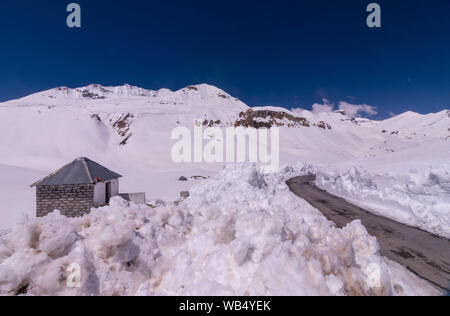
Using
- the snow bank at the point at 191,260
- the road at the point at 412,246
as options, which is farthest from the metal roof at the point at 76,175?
the road at the point at 412,246

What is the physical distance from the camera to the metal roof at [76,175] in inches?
463

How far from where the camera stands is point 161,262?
259cm

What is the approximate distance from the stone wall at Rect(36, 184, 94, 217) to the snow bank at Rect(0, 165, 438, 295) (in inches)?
410

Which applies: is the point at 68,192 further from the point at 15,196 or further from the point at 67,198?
the point at 15,196

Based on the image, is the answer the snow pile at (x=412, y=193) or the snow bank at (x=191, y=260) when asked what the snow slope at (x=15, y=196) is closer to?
the snow bank at (x=191, y=260)

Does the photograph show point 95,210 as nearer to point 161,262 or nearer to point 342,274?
point 161,262

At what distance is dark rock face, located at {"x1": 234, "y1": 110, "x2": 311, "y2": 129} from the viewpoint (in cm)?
7969

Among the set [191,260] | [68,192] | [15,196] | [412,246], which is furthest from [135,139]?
[191,260]

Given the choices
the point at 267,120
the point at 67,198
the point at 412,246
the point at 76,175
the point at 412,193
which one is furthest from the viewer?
the point at 267,120

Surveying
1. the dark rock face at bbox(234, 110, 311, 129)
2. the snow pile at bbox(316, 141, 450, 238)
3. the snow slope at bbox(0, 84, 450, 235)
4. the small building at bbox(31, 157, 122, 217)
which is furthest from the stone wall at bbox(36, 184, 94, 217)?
the dark rock face at bbox(234, 110, 311, 129)

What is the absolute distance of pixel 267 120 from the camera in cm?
8575

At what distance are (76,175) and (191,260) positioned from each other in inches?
490
